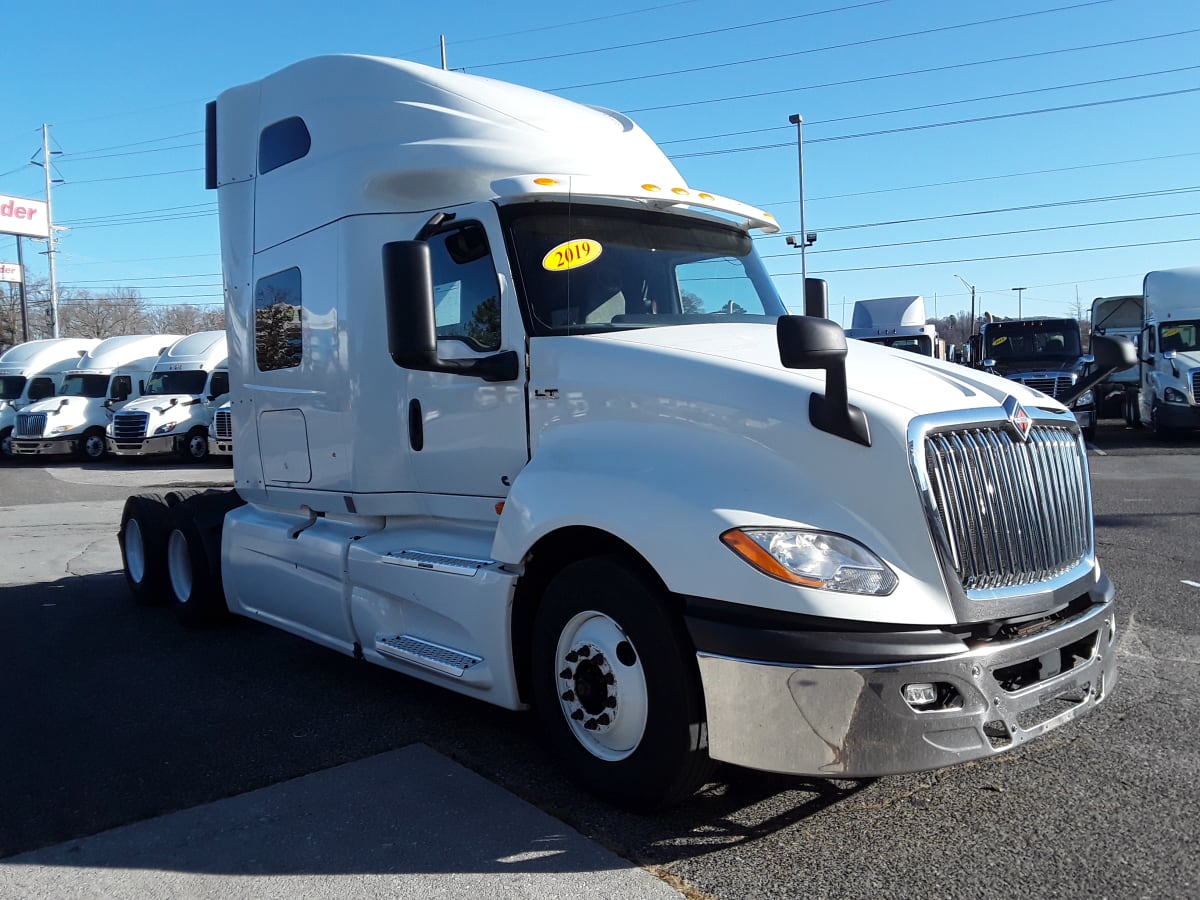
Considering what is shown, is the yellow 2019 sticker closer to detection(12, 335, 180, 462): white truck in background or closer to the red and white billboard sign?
detection(12, 335, 180, 462): white truck in background

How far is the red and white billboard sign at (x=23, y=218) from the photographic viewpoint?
56938 millimetres

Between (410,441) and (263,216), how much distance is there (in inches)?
88.7

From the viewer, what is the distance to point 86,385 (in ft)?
90.7

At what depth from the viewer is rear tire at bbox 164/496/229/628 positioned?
24.3ft

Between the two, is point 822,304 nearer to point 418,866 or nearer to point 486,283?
point 486,283

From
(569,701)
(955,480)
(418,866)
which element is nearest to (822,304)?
(955,480)

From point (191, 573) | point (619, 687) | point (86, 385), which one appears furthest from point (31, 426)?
point (619, 687)

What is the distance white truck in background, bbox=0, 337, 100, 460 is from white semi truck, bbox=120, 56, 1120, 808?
83.7 feet

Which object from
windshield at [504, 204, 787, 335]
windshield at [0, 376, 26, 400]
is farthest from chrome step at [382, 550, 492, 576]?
windshield at [0, 376, 26, 400]

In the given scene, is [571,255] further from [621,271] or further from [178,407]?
[178,407]

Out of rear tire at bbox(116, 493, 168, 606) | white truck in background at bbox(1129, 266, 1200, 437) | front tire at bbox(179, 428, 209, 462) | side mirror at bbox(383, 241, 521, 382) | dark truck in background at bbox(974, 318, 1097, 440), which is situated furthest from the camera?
front tire at bbox(179, 428, 209, 462)

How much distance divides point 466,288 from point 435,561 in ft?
4.42

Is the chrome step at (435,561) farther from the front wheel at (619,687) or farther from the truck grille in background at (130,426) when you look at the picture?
the truck grille in background at (130,426)

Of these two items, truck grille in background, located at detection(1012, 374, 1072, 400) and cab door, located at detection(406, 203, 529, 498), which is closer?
cab door, located at detection(406, 203, 529, 498)
